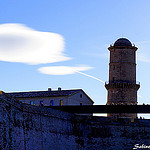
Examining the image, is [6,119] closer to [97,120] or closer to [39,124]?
[39,124]

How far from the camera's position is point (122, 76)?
224ft

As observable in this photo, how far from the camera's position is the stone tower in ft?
222

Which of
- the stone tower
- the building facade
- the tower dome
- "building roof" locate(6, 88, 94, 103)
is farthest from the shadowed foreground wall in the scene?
the tower dome

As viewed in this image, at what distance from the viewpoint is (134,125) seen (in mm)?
49156

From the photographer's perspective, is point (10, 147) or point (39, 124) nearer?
point (10, 147)

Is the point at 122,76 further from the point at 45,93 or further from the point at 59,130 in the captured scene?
the point at 59,130

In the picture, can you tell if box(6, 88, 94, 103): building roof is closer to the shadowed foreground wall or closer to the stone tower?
the stone tower

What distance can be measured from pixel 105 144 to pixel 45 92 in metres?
20.5

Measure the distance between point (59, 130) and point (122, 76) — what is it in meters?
30.8

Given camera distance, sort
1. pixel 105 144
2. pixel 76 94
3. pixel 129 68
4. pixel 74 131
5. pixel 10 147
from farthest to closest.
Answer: pixel 129 68, pixel 76 94, pixel 105 144, pixel 74 131, pixel 10 147

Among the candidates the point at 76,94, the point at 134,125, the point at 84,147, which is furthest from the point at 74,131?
the point at 76,94

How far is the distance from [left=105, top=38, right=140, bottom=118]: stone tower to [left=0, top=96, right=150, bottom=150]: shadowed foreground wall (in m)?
18.2

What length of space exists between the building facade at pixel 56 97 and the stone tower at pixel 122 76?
4.71 metres

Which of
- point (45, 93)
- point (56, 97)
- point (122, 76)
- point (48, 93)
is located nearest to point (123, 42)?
point (122, 76)
